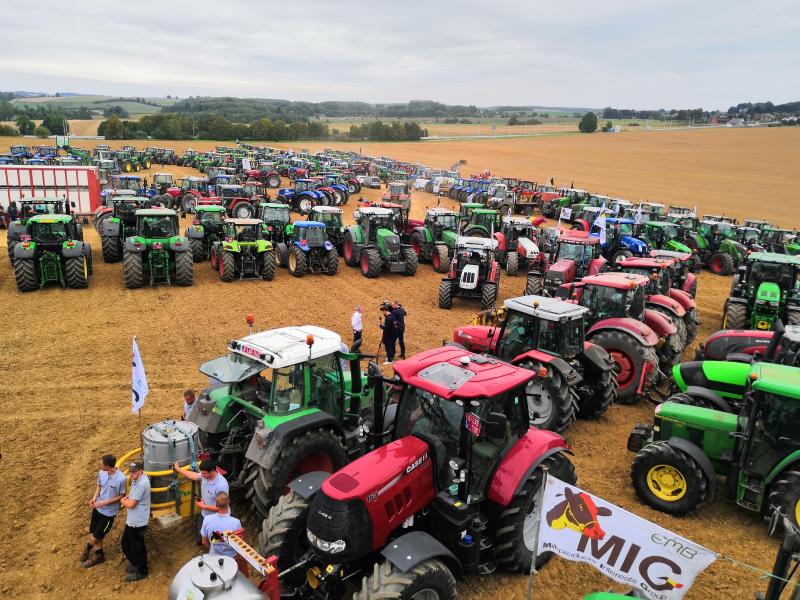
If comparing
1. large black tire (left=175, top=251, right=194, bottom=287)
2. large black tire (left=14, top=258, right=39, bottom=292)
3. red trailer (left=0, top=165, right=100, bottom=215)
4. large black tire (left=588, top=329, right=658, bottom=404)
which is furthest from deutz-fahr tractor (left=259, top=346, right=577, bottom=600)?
red trailer (left=0, top=165, right=100, bottom=215)

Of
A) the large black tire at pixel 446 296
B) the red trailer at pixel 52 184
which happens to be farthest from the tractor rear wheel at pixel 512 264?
the red trailer at pixel 52 184

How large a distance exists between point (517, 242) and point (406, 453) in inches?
581

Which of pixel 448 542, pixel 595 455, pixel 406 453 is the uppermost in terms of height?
pixel 406 453

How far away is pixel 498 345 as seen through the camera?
27.9 ft

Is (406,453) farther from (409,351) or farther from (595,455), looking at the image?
(409,351)

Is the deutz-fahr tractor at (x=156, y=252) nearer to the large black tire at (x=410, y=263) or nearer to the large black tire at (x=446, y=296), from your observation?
the large black tire at (x=410, y=263)

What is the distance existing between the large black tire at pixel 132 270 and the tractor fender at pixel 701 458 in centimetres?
1272

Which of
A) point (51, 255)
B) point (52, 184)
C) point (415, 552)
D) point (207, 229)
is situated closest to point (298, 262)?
point (207, 229)

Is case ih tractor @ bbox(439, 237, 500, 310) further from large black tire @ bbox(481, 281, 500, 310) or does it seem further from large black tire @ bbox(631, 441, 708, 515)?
large black tire @ bbox(631, 441, 708, 515)

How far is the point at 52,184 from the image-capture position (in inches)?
872

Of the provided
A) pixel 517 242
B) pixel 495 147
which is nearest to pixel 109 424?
pixel 517 242

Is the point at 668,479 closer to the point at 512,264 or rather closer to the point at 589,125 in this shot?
the point at 512,264

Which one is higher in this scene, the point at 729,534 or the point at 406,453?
the point at 406,453

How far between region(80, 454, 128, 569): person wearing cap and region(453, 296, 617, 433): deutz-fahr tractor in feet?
16.3
